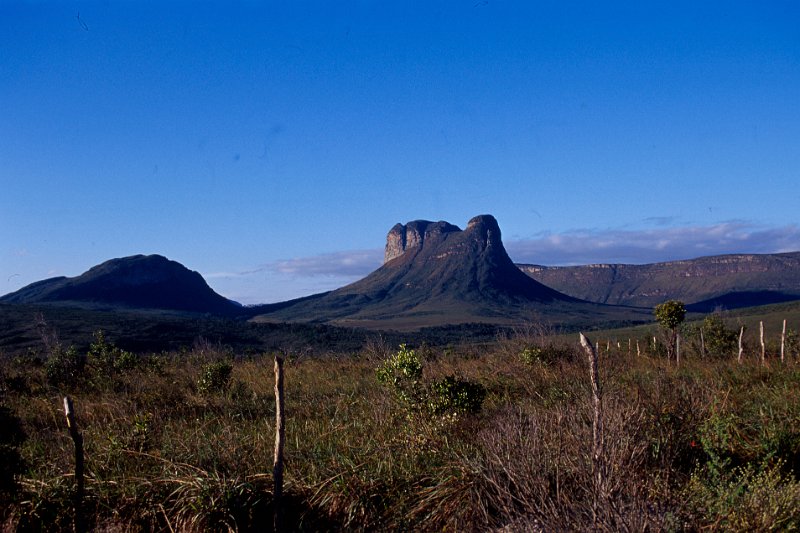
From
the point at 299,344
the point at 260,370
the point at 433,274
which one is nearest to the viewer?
the point at 260,370

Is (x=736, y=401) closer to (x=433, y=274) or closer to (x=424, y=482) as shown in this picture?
(x=424, y=482)

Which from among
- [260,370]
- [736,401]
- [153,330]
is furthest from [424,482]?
[153,330]

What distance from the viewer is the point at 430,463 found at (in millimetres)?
6781

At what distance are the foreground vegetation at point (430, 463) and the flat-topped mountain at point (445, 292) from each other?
10305 centimetres

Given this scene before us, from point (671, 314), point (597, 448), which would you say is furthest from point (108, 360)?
point (671, 314)

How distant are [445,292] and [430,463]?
495 ft

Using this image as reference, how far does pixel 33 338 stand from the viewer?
57594 millimetres

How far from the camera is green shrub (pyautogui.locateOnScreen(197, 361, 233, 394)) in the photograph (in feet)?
40.3

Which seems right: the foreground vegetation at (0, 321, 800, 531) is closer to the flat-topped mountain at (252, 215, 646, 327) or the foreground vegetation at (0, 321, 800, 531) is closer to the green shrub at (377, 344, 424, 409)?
the green shrub at (377, 344, 424, 409)

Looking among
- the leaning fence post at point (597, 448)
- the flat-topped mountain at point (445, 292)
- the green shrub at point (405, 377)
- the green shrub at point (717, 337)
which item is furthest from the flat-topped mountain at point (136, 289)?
the leaning fence post at point (597, 448)

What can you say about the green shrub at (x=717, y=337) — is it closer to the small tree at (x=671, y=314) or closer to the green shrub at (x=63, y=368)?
the small tree at (x=671, y=314)

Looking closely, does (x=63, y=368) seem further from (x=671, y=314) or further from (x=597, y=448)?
(x=671, y=314)

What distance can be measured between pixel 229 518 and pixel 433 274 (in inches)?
6558

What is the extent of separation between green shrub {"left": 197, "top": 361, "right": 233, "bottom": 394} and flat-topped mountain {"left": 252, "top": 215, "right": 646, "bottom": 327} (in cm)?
9913
